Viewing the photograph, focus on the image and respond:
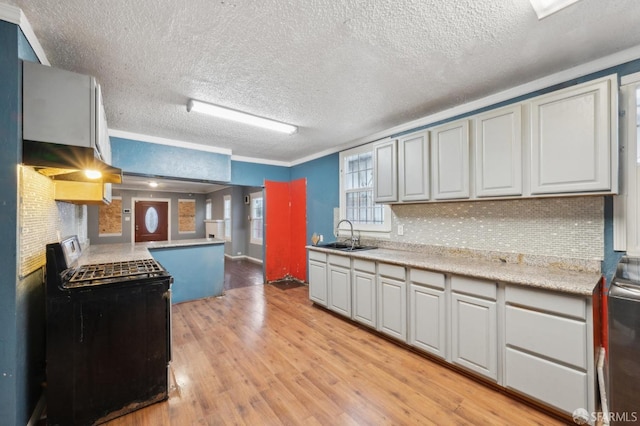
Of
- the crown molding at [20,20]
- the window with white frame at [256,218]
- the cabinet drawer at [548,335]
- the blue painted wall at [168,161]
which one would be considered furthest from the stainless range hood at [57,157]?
the window with white frame at [256,218]

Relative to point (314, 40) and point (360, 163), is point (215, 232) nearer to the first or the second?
point (360, 163)

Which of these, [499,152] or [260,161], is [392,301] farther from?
[260,161]

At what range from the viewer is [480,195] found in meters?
2.35

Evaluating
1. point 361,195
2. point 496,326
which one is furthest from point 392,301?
point 361,195

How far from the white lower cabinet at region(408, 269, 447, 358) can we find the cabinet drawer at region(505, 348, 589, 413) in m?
0.50

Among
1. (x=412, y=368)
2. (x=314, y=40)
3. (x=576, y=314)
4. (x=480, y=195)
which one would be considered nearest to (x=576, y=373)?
(x=576, y=314)

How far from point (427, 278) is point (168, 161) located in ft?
12.5

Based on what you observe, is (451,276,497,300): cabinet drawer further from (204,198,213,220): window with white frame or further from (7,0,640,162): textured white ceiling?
(204,198,213,220): window with white frame

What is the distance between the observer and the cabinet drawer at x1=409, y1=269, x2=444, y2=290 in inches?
90.7

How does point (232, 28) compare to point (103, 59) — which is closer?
point (232, 28)

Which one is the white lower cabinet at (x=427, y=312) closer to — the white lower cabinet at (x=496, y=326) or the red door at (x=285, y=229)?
the white lower cabinet at (x=496, y=326)

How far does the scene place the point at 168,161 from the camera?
13.0 ft

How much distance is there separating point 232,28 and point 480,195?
2298 millimetres

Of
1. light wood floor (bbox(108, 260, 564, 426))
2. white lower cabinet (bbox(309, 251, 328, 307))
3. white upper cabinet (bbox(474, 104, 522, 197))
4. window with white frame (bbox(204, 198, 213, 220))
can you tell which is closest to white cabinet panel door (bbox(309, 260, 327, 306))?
white lower cabinet (bbox(309, 251, 328, 307))
